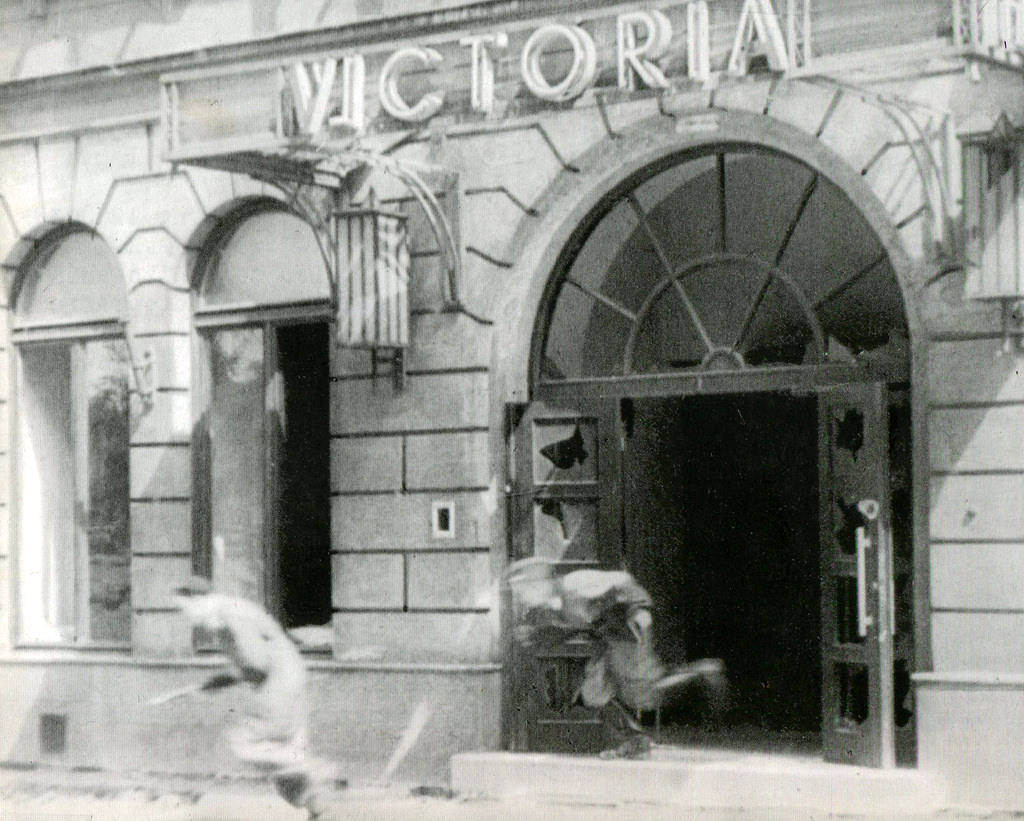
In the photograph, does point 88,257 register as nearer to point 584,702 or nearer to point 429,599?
point 429,599

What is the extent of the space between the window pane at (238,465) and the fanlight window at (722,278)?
264 centimetres

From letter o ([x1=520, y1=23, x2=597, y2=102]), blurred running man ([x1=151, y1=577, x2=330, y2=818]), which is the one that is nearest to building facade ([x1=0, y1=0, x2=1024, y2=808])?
letter o ([x1=520, y1=23, x2=597, y2=102])

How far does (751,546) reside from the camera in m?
17.6

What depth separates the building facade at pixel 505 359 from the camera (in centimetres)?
1280

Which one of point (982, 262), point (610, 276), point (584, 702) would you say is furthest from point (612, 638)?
point (982, 262)

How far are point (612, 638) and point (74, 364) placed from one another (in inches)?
233

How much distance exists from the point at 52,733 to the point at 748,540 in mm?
6091

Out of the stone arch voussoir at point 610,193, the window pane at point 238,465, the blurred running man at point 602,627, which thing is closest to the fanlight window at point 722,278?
the stone arch voussoir at point 610,193

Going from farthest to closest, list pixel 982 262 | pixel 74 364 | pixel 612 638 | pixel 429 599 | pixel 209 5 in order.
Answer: pixel 74 364 → pixel 209 5 → pixel 429 599 → pixel 612 638 → pixel 982 262

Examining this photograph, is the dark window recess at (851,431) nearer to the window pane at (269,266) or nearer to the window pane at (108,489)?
the window pane at (269,266)

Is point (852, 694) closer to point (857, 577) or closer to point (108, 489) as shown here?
point (857, 577)

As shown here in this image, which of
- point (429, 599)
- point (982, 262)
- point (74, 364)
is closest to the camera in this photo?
point (982, 262)

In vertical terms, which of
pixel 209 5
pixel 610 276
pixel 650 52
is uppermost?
pixel 209 5

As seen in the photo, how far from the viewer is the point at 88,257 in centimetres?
1747
